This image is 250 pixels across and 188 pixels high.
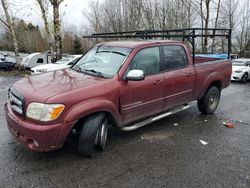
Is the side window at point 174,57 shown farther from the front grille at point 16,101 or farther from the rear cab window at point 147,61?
the front grille at point 16,101

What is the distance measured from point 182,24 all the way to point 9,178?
1031 inches

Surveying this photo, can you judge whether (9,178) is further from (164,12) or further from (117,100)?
(164,12)

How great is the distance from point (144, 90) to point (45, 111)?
184cm

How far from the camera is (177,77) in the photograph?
16.8 ft

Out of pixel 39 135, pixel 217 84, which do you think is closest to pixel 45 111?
pixel 39 135

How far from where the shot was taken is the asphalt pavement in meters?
3.38

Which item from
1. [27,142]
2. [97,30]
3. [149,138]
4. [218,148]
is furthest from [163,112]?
[97,30]

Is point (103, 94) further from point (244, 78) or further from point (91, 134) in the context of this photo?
point (244, 78)

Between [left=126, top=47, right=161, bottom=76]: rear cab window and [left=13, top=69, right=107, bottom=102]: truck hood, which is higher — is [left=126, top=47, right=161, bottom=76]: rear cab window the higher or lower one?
the higher one

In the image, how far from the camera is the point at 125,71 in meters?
4.24

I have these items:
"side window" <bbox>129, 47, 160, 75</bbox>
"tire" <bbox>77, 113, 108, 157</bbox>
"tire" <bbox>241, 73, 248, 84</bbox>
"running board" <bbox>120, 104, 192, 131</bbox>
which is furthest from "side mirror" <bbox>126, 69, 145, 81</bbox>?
"tire" <bbox>241, 73, 248, 84</bbox>

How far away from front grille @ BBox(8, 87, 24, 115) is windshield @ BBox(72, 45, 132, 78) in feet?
4.20

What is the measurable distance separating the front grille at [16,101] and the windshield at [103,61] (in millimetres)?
1281

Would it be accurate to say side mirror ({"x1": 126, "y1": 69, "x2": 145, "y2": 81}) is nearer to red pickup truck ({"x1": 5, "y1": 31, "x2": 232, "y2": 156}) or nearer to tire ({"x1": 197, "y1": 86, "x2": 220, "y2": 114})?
red pickup truck ({"x1": 5, "y1": 31, "x2": 232, "y2": 156})
